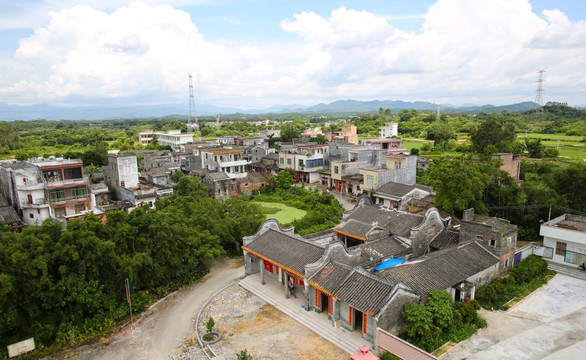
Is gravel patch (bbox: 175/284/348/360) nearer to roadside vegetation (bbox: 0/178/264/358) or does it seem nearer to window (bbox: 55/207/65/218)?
roadside vegetation (bbox: 0/178/264/358)

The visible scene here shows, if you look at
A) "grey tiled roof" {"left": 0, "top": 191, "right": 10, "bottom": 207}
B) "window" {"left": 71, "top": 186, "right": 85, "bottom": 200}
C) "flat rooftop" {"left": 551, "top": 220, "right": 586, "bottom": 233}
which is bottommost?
"flat rooftop" {"left": 551, "top": 220, "right": 586, "bottom": 233}

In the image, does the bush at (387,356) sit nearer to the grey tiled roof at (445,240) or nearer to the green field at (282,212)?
the grey tiled roof at (445,240)

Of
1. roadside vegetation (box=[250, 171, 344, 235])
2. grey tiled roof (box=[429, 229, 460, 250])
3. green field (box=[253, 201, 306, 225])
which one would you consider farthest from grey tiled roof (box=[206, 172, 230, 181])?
grey tiled roof (box=[429, 229, 460, 250])

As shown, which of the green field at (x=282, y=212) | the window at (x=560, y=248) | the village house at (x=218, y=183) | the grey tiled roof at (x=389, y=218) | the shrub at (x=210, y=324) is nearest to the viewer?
the shrub at (x=210, y=324)

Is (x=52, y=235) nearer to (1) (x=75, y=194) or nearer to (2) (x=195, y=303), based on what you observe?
(2) (x=195, y=303)

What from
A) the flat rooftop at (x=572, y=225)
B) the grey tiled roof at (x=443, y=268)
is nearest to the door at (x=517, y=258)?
the grey tiled roof at (x=443, y=268)

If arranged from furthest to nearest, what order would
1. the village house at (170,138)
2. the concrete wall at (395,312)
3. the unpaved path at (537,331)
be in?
the village house at (170,138) < the unpaved path at (537,331) < the concrete wall at (395,312)

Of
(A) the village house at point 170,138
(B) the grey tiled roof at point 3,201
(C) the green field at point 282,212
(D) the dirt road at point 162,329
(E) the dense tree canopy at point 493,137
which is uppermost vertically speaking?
(E) the dense tree canopy at point 493,137
